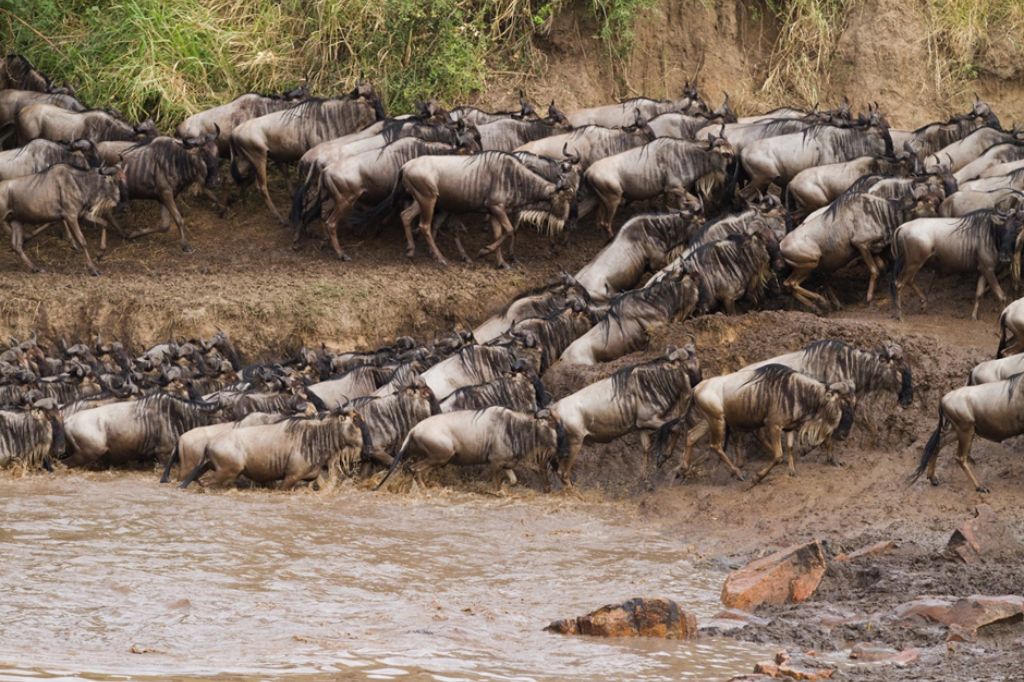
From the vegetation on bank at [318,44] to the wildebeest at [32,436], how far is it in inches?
223

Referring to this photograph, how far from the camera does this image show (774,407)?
1036 centimetres

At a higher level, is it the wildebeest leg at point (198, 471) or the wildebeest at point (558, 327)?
the wildebeest at point (558, 327)

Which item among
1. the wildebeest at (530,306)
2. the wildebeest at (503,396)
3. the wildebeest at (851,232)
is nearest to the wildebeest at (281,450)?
the wildebeest at (503,396)

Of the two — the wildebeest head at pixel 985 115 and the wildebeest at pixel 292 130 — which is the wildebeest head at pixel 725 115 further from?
the wildebeest at pixel 292 130

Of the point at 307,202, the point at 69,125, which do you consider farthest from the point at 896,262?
the point at 69,125

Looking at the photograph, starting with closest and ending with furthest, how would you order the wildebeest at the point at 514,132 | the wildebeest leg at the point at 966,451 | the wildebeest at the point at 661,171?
the wildebeest leg at the point at 966,451 → the wildebeest at the point at 661,171 → the wildebeest at the point at 514,132

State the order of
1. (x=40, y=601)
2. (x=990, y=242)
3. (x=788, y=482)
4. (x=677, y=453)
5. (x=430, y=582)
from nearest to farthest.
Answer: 1. (x=40, y=601)
2. (x=430, y=582)
3. (x=788, y=482)
4. (x=677, y=453)
5. (x=990, y=242)

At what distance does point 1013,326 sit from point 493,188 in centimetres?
497

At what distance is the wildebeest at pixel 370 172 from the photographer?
14531 mm

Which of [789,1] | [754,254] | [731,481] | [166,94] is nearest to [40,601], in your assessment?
[731,481]

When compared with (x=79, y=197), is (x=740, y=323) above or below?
below

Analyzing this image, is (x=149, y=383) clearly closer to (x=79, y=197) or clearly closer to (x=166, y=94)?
(x=79, y=197)

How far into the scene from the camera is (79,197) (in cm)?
1466

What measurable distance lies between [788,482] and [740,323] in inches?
73.5
